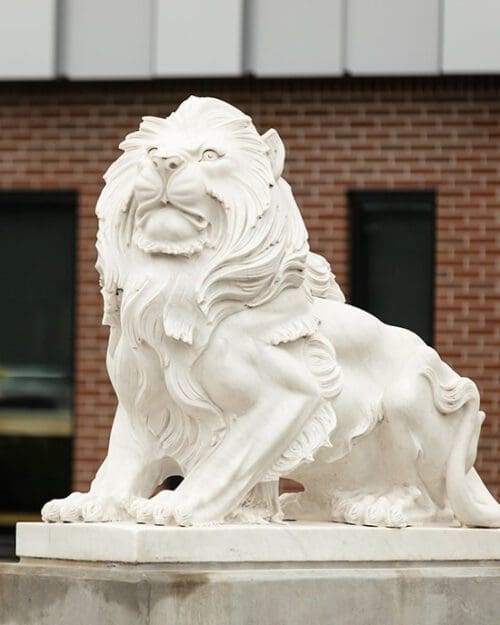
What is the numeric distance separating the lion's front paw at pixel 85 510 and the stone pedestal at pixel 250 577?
7 cm

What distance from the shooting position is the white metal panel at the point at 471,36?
49.6ft

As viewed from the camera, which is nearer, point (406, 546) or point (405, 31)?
point (406, 546)

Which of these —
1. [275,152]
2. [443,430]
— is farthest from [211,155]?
[443,430]

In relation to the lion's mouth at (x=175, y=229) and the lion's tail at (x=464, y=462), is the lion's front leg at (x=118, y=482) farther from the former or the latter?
the lion's tail at (x=464, y=462)

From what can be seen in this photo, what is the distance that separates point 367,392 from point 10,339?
842 cm

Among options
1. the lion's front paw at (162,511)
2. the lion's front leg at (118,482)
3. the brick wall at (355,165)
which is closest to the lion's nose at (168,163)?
the lion's front leg at (118,482)

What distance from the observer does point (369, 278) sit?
52.9 feet

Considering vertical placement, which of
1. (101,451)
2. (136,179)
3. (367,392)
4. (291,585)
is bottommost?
(101,451)

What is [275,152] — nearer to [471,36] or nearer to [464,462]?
[464,462]

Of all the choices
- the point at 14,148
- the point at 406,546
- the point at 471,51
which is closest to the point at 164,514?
the point at 406,546

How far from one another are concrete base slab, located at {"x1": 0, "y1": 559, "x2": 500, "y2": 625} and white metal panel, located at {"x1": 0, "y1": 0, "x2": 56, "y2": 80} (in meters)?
7.79

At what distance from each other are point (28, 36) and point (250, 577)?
8.42 metres

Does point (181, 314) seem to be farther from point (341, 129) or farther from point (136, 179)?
point (341, 129)

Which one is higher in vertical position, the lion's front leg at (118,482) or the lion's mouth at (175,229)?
the lion's mouth at (175,229)
